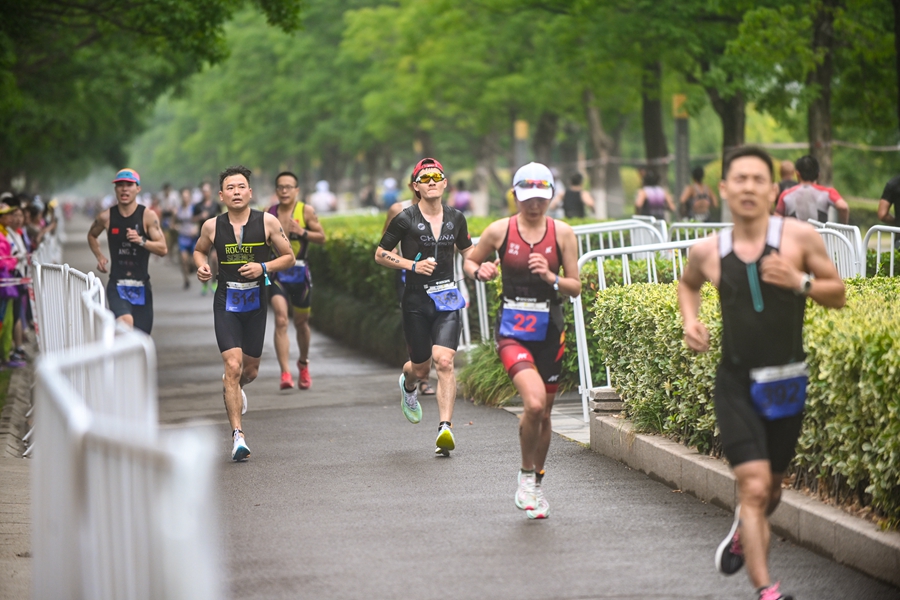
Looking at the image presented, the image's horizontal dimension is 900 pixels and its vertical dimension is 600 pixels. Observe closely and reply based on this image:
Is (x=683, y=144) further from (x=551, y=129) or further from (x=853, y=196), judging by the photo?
(x=853, y=196)

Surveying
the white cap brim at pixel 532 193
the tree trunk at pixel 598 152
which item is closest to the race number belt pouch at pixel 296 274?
the white cap brim at pixel 532 193

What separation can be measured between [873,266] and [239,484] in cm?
645

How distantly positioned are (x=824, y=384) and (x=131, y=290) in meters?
6.75

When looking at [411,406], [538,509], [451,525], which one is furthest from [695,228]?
[451,525]

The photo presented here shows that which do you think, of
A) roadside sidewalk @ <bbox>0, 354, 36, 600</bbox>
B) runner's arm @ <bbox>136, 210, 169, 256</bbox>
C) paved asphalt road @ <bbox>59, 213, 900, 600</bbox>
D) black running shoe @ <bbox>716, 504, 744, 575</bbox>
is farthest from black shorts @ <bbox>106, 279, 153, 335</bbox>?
black running shoe @ <bbox>716, 504, 744, 575</bbox>

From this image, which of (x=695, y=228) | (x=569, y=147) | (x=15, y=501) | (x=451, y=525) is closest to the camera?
(x=451, y=525)

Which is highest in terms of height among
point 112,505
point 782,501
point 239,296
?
point 239,296

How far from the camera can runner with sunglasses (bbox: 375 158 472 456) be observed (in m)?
9.09

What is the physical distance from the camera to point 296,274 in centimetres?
1291

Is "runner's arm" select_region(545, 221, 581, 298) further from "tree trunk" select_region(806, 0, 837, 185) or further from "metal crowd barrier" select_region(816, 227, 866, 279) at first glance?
"tree trunk" select_region(806, 0, 837, 185)

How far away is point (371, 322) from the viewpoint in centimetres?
1605

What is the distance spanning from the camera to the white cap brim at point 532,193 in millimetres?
6961

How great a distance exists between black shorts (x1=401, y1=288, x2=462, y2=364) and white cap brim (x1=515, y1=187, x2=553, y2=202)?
2310 millimetres

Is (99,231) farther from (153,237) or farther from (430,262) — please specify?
(430,262)
